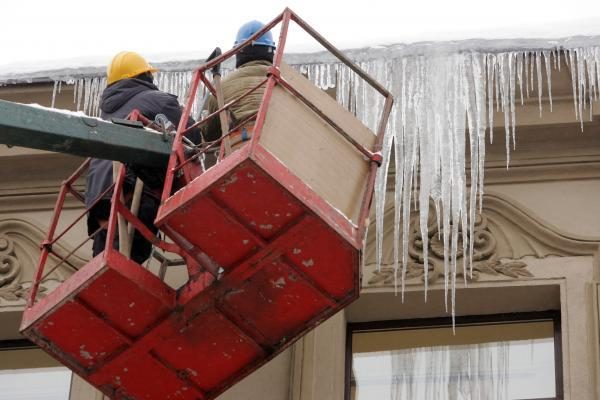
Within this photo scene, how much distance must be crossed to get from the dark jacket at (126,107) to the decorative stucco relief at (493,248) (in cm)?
178

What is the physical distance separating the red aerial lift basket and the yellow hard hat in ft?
2.93

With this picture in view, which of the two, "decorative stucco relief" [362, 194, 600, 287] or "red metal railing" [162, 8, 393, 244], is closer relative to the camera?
"red metal railing" [162, 8, 393, 244]

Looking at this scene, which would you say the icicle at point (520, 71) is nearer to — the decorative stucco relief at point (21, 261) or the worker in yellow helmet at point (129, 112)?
the worker in yellow helmet at point (129, 112)

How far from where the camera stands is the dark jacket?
9984mm

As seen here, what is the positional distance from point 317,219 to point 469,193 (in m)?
2.84

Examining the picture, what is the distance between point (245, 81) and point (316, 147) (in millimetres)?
1080

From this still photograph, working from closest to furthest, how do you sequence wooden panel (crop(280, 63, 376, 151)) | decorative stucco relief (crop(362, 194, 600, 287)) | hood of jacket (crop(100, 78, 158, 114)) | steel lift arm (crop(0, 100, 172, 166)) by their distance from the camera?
wooden panel (crop(280, 63, 376, 151)) → steel lift arm (crop(0, 100, 172, 166)) → hood of jacket (crop(100, 78, 158, 114)) → decorative stucco relief (crop(362, 194, 600, 287))

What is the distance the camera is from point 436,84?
38.3 ft

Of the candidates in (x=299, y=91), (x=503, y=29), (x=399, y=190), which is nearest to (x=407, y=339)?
(x=399, y=190)

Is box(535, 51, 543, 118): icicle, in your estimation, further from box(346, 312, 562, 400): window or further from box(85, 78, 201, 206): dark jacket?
box(85, 78, 201, 206): dark jacket

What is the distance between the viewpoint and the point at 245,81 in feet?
32.8

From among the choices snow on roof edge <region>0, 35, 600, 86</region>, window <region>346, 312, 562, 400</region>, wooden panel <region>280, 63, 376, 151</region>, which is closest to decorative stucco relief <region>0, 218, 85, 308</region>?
snow on roof edge <region>0, 35, 600, 86</region>

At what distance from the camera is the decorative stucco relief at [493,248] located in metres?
11.2

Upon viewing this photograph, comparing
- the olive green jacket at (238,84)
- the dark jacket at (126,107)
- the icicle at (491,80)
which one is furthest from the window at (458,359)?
the dark jacket at (126,107)
